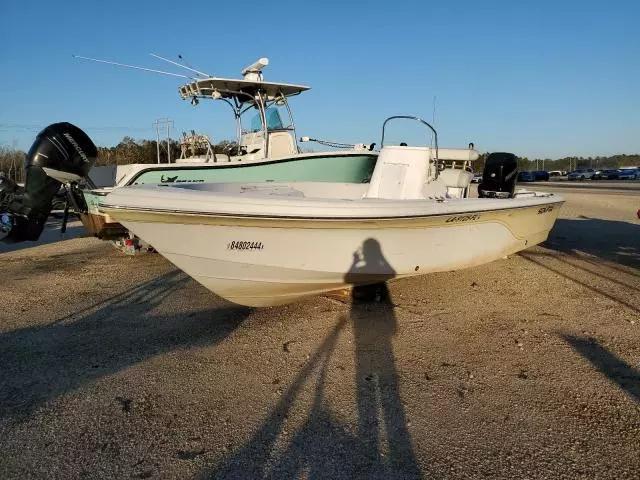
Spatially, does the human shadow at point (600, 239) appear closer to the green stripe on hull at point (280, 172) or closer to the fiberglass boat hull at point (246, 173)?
the green stripe on hull at point (280, 172)

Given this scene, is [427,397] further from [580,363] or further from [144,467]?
[144,467]

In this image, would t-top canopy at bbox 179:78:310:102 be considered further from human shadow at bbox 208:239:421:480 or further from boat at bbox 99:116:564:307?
human shadow at bbox 208:239:421:480

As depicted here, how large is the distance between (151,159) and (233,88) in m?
11.9

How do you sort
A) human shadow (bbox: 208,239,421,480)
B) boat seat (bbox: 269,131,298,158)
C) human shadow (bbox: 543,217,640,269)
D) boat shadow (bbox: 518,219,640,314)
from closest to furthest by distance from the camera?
1. human shadow (bbox: 208,239,421,480)
2. boat shadow (bbox: 518,219,640,314)
3. human shadow (bbox: 543,217,640,269)
4. boat seat (bbox: 269,131,298,158)

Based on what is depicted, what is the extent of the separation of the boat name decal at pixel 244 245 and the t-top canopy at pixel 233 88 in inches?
242

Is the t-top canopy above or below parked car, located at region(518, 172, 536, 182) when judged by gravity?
above

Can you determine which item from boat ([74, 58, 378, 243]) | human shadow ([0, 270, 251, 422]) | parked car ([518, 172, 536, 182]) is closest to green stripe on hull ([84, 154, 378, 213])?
boat ([74, 58, 378, 243])

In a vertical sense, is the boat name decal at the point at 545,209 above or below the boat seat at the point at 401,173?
below

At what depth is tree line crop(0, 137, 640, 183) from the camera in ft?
55.0

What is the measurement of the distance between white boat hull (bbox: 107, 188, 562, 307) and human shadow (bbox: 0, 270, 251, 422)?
1.91ft

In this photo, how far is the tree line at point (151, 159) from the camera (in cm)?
1675

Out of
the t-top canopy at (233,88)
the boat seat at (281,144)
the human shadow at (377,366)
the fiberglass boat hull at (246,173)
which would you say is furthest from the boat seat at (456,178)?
the t-top canopy at (233,88)

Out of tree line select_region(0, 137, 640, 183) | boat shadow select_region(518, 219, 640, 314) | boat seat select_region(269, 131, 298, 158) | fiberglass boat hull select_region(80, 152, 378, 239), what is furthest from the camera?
tree line select_region(0, 137, 640, 183)

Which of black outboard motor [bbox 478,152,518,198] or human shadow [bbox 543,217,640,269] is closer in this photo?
black outboard motor [bbox 478,152,518,198]
